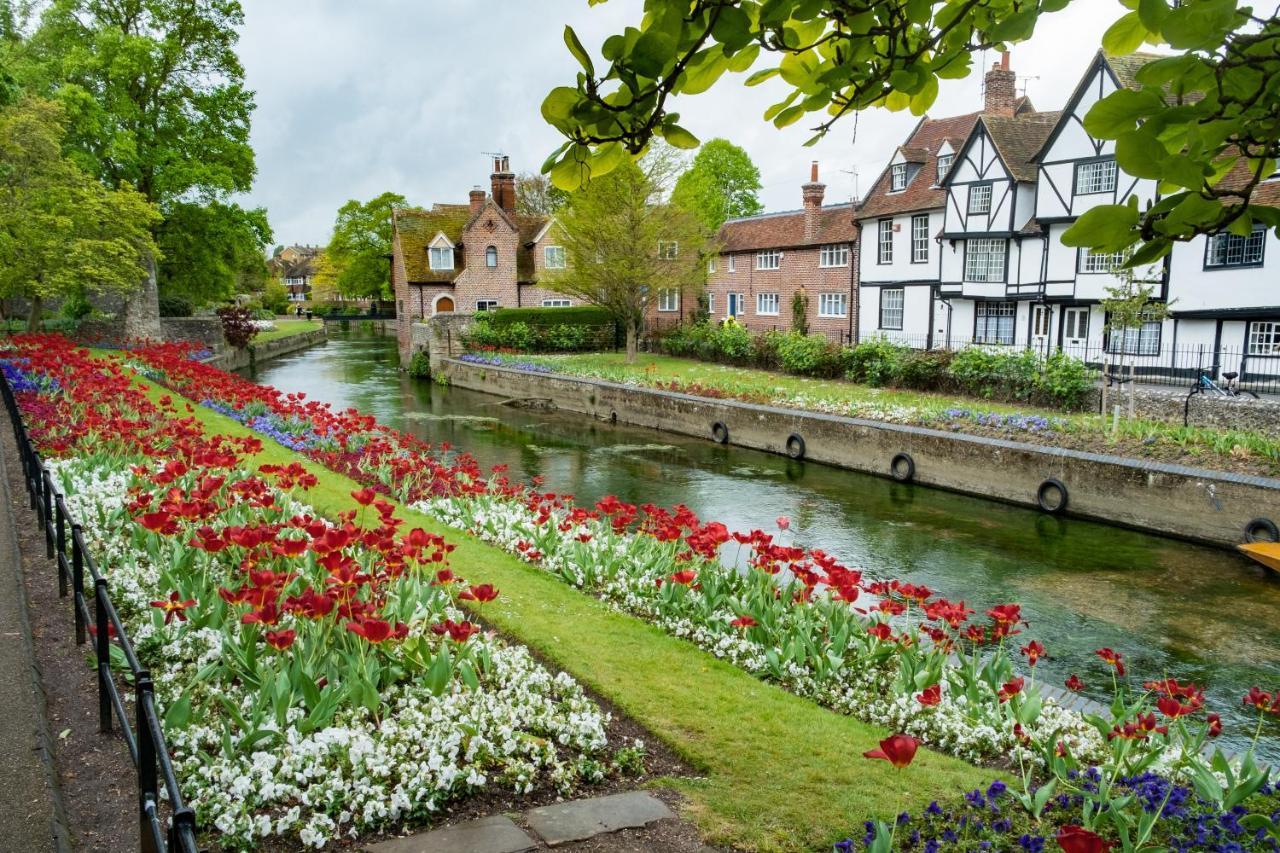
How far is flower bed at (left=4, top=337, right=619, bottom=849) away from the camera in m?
4.38

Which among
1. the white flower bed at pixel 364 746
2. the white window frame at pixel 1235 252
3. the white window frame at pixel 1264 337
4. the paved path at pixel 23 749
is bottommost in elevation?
the white flower bed at pixel 364 746

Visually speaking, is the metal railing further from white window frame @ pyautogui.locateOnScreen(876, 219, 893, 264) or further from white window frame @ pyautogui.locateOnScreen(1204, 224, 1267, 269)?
white window frame @ pyautogui.locateOnScreen(876, 219, 893, 264)

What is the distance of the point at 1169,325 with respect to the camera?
1088 inches

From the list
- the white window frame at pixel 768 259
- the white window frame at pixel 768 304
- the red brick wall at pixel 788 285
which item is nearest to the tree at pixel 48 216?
the red brick wall at pixel 788 285

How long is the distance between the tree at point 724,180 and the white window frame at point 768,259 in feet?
68.2

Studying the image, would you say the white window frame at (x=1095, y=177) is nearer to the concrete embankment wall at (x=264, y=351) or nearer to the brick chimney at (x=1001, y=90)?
the brick chimney at (x=1001, y=90)

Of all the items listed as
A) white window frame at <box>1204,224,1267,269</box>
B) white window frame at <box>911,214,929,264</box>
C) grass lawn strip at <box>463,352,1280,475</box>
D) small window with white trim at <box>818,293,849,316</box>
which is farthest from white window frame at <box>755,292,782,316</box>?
white window frame at <box>1204,224,1267,269</box>

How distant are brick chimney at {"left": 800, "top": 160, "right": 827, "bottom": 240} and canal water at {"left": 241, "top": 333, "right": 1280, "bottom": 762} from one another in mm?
19454

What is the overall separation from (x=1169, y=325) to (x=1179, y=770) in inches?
1047

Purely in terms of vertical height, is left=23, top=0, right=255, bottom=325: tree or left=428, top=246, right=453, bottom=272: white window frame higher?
left=23, top=0, right=255, bottom=325: tree

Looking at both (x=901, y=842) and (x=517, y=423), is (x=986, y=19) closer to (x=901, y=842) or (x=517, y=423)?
(x=901, y=842)

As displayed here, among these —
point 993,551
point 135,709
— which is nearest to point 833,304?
point 993,551

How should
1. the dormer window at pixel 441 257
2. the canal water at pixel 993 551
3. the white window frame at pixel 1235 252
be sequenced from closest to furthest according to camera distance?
the canal water at pixel 993 551, the white window frame at pixel 1235 252, the dormer window at pixel 441 257

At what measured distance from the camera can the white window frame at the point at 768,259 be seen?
4353 centimetres
